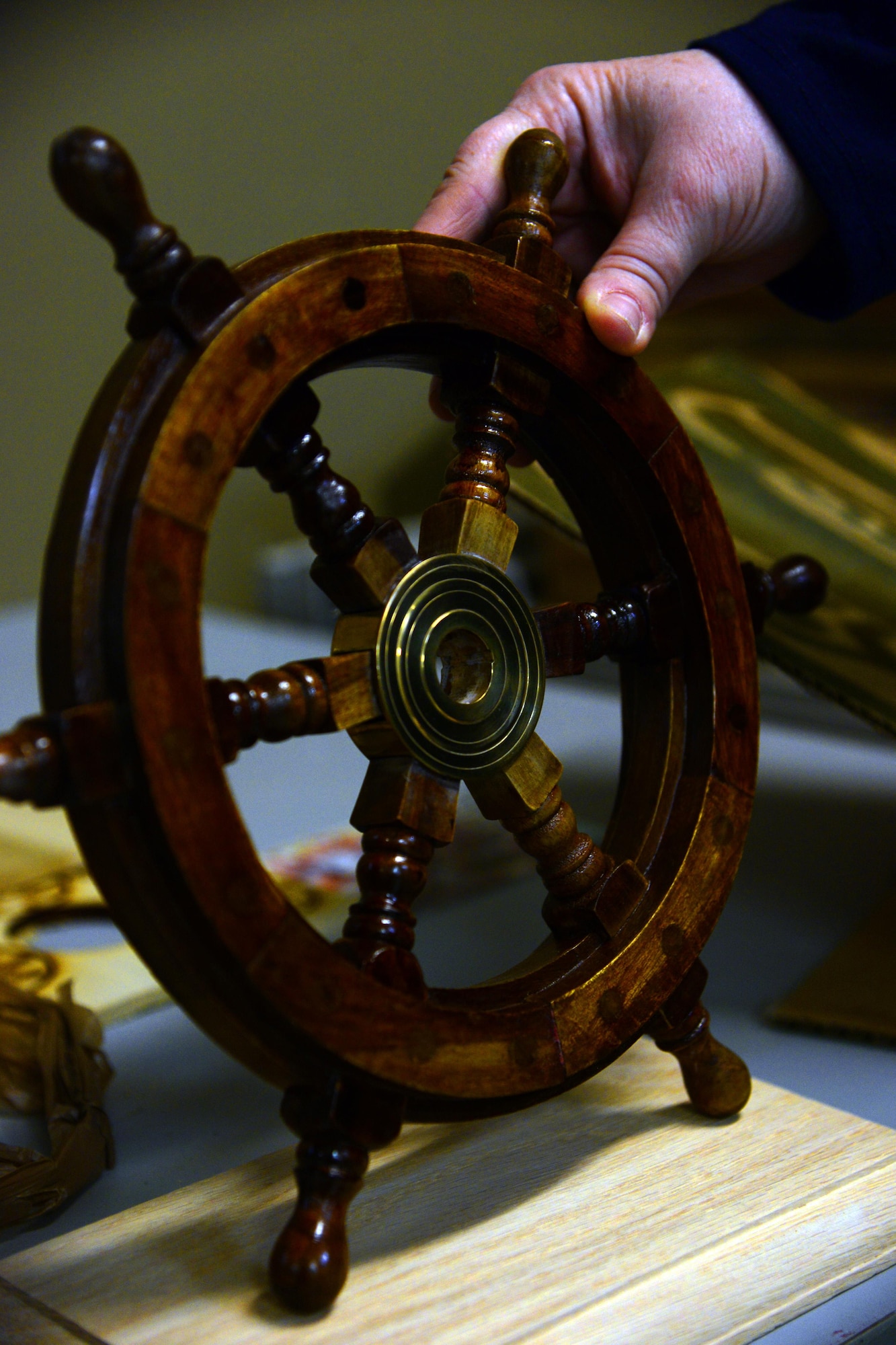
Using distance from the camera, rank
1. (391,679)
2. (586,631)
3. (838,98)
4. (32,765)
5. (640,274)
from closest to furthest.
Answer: (32,765) < (391,679) < (586,631) < (640,274) < (838,98)

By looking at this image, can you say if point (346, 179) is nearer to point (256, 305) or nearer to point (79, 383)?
point (79, 383)

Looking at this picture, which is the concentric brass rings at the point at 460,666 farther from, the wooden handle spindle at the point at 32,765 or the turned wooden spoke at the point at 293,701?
the wooden handle spindle at the point at 32,765

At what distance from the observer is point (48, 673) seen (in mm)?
577

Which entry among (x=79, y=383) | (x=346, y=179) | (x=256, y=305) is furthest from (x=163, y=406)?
(x=346, y=179)

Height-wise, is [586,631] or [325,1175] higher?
[586,631]

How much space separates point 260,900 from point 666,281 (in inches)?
22.3

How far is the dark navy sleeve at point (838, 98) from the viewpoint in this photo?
104 cm

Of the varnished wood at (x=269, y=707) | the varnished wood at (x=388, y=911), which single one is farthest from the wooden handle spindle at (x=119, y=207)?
the varnished wood at (x=388, y=911)

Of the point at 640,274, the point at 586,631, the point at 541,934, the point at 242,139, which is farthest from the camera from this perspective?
the point at 242,139

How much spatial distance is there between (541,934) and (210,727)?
68 centimetres

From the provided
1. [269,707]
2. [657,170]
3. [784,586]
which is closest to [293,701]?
[269,707]

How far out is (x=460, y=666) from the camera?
0.70 metres

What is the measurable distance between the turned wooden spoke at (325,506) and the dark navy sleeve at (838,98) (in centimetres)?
57

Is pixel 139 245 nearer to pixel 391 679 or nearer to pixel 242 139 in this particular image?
pixel 391 679
